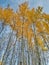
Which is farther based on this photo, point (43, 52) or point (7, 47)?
point (43, 52)

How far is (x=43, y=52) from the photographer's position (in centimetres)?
2044

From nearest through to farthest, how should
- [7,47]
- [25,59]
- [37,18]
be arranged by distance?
[37,18], [7,47], [25,59]

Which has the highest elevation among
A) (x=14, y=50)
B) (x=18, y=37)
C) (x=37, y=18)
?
(x=37, y=18)

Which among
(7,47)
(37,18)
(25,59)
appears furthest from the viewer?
(25,59)

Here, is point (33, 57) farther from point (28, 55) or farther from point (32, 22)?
point (32, 22)

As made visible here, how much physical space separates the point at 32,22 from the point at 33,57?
504 centimetres

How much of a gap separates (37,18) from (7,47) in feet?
14.5

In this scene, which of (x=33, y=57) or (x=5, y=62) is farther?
(x=33, y=57)

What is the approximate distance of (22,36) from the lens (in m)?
18.6

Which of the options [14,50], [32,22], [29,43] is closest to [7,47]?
[14,50]

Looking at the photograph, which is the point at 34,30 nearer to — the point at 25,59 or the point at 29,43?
the point at 29,43

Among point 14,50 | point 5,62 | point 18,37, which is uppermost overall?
point 18,37

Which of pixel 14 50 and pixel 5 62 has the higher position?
pixel 14 50

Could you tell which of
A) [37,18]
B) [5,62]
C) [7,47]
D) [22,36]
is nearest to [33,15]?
[37,18]
